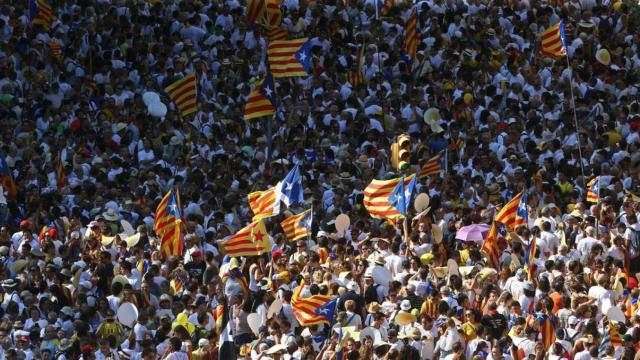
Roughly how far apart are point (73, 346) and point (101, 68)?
1221 centimetres

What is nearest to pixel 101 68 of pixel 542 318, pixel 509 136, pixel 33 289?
pixel 509 136

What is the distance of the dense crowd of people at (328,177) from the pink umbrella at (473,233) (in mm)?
122

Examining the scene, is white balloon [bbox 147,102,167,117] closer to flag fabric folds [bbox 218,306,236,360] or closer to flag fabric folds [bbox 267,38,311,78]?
flag fabric folds [bbox 267,38,311,78]

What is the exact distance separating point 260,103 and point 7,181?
4.73 m

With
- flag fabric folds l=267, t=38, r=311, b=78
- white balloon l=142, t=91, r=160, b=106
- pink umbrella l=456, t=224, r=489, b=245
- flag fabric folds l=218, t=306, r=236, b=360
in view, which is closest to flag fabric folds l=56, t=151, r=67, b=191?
white balloon l=142, t=91, r=160, b=106

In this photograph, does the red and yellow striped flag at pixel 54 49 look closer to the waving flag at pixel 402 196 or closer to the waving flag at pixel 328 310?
the waving flag at pixel 402 196

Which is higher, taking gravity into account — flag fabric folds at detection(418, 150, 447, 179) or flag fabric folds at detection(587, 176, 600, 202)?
flag fabric folds at detection(587, 176, 600, 202)

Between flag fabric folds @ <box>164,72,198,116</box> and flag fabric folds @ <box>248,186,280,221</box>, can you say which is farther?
flag fabric folds @ <box>164,72,198,116</box>

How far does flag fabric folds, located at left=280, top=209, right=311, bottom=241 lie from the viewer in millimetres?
30359

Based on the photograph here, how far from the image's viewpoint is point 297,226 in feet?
99.9

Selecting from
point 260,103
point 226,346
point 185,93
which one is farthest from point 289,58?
point 226,346

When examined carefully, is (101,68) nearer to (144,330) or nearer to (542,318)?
(144,330)

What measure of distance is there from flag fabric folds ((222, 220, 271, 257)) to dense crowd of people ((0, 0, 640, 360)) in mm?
290

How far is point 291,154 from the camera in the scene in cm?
3547
